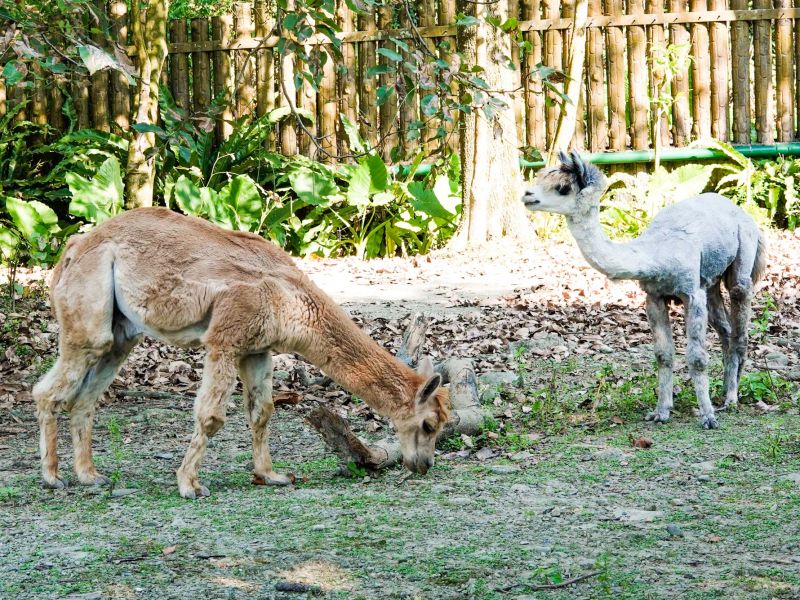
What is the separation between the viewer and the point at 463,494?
556cm

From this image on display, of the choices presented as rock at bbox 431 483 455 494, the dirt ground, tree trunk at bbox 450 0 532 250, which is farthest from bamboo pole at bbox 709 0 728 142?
rock at bbox 431 483 455 494

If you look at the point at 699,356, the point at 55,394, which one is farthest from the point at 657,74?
the point at 55,394

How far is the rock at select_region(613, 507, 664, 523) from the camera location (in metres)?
4.99

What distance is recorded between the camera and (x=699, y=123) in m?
14.4

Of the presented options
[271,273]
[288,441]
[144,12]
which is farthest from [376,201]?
[271,273]

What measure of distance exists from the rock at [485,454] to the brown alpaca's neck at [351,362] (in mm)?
827

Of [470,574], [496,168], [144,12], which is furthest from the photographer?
[144,12]

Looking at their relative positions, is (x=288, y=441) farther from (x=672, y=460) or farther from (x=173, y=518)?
(x=672, y=460)

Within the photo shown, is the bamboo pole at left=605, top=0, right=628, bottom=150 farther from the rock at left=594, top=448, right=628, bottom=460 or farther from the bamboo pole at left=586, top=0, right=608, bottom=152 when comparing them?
the rock at left=594, top=448, right=628, bottom=460

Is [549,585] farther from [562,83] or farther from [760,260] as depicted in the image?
[562,83]

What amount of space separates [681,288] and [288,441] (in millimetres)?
2796

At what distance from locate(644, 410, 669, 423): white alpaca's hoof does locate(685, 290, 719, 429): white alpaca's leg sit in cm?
24

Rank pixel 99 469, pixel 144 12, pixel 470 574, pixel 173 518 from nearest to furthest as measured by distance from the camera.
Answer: pixel 470 574 < pixel 173 518 < pixel 99 469 < pixel 144 12

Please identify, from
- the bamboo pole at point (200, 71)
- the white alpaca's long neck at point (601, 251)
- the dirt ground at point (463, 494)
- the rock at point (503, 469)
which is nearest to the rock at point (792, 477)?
the dirt ground at point (463, 494)
